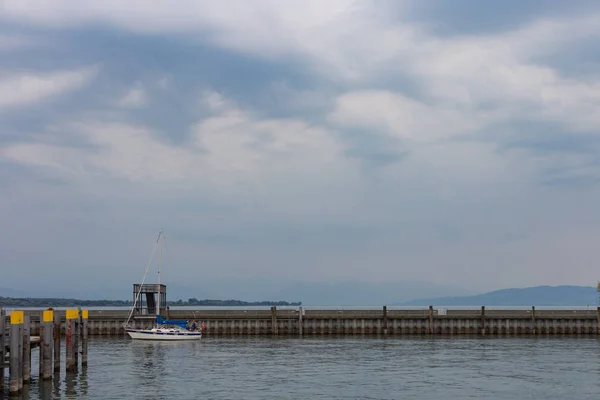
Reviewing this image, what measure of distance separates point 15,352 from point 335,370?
27556 mm

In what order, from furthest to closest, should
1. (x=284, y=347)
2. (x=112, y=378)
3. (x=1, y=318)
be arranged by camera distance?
(x=284, y=347) < (x=112, y=378) < (x=1, y=318)

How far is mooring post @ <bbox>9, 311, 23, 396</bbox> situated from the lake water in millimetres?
3614

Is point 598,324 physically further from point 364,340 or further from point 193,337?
point 193,337

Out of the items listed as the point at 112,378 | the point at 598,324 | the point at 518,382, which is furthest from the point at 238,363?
the point at 598,324

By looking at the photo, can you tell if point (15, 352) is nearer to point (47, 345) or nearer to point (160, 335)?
point (47, 345)

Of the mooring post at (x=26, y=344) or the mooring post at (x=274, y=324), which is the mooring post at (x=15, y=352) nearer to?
the mooring post at (x=26, y=344)

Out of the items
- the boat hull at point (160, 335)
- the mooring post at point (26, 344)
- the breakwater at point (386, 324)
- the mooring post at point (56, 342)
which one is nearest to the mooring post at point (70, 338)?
the mooring post at point (56, 342)

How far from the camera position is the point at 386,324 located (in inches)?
3947

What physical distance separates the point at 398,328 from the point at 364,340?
9.93 m

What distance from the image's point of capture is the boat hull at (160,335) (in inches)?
3712

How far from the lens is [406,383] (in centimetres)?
5378

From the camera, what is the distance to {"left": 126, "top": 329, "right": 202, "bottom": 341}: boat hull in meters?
94.3

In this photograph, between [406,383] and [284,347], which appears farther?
[284,347]

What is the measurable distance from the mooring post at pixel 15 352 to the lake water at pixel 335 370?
3.61 m
